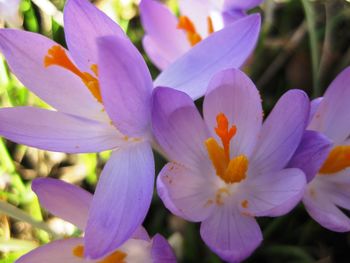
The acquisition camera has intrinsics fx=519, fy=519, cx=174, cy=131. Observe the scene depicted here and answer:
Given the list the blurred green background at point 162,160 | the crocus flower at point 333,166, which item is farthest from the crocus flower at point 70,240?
the crocus flower at point 333,166

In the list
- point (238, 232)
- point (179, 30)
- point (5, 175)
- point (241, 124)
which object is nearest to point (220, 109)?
point (241, 124)

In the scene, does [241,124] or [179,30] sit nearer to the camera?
[241,124]

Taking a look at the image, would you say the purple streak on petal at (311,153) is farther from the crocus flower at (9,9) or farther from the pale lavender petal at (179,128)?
the crocus flower at (9,9)

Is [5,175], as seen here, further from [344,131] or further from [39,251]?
[344,131]

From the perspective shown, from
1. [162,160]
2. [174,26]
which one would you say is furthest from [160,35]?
[162,160]

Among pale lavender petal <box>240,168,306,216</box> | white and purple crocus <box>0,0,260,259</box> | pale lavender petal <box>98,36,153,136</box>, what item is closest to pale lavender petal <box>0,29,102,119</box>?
white and purple crocus <box>0,0,260,259</box>
